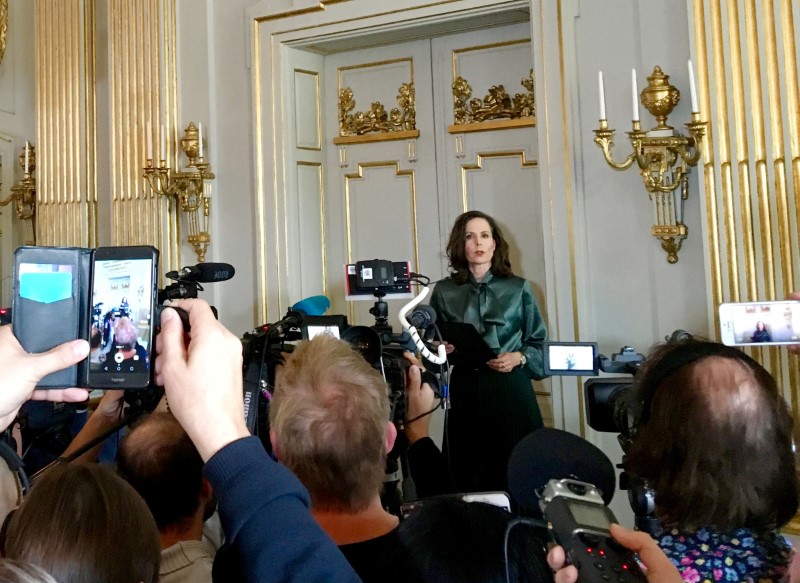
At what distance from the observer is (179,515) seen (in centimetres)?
136

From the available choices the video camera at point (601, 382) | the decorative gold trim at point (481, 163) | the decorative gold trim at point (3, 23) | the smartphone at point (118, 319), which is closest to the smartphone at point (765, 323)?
the video camera at point (601, 382)

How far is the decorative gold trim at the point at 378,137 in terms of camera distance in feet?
12.3

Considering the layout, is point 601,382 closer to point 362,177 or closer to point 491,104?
point 491,104

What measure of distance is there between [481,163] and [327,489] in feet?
8.79

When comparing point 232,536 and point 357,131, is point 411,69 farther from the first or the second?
point 232,536

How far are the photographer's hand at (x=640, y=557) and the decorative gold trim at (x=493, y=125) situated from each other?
2.88 meters

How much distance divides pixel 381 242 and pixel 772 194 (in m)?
1.85

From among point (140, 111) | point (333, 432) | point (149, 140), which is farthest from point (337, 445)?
point (140, 111)

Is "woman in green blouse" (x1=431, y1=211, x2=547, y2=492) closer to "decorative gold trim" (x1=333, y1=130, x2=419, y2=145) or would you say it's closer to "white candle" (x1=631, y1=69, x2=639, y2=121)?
"white candle" (x1=631, y1=69, x2=639, y2=121)

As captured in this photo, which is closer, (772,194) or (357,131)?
(772,194)

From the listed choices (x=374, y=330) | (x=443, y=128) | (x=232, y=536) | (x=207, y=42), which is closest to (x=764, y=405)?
(x=232, y=536)

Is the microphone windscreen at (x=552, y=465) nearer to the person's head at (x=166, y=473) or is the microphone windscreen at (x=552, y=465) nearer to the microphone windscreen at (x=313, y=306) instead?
the person's head at (x=166, y=473)

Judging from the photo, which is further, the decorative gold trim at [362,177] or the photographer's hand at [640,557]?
the decorative gold trim at [362,177]

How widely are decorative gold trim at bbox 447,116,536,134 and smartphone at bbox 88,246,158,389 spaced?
2729 mm
